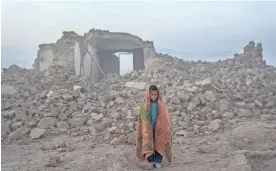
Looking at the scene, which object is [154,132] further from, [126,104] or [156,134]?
[126,104]

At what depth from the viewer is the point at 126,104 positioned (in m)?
8.29

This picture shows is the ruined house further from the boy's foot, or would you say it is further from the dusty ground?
the boy's foot

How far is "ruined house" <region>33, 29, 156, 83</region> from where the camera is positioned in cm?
1148

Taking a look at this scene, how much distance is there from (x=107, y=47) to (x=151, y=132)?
37.6 ft

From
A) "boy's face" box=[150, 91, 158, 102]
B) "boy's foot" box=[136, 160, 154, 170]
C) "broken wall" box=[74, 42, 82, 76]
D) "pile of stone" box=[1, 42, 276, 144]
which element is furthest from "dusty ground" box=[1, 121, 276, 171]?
"broken wall" box=[74, 42, 82, 76]

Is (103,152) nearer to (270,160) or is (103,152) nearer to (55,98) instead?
(270,160)

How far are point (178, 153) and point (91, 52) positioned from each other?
9470 mm

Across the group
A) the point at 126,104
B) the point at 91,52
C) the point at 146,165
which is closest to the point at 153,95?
the point at 146,165

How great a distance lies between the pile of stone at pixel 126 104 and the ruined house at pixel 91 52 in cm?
117

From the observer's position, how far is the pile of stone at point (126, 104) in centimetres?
657

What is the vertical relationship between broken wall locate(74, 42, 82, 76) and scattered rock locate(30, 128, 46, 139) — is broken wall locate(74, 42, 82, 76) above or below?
above

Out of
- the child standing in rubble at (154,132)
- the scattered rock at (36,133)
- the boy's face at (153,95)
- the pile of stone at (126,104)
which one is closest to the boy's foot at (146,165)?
the child standing in rubble at (154,132)

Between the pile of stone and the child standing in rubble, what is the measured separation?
148 cm

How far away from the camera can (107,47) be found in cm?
1523
